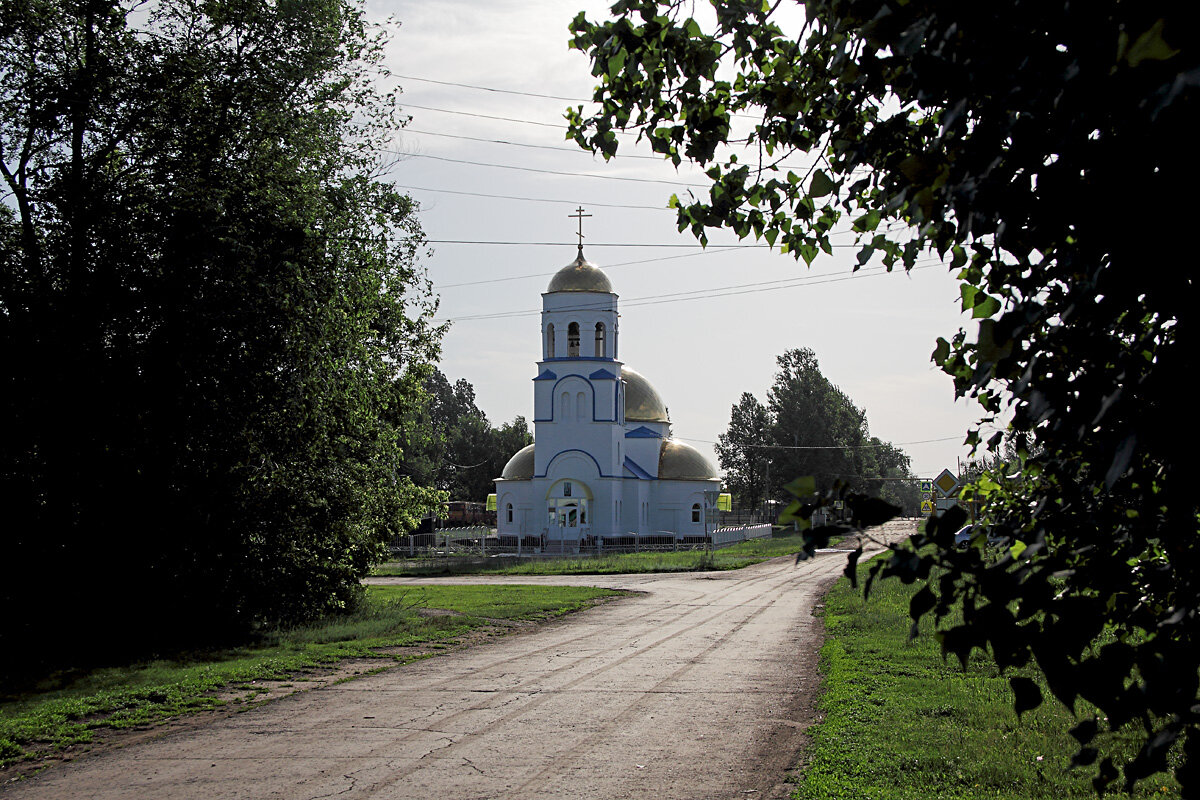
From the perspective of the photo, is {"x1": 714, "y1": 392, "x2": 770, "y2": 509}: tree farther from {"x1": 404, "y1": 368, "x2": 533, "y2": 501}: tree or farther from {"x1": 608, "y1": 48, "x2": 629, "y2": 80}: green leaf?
{"x1": 608, "y1": 48, "x2": 629, "y2": 80}: green leaf

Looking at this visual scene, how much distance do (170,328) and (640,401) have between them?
175ft

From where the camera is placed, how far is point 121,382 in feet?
53.0

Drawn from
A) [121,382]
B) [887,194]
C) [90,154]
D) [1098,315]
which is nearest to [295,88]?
[90,154]

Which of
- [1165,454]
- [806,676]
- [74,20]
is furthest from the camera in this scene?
[74,20]

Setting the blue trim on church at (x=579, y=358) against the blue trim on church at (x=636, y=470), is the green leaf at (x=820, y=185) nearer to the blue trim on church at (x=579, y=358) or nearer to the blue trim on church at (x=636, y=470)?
the blue trim on church at (x=579, y=358)

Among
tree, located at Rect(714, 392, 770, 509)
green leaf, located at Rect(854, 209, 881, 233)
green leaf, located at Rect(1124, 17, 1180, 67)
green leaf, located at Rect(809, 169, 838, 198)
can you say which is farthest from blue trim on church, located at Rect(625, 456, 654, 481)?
green leaf, located at Rect(1124, 17, 1180, 67)

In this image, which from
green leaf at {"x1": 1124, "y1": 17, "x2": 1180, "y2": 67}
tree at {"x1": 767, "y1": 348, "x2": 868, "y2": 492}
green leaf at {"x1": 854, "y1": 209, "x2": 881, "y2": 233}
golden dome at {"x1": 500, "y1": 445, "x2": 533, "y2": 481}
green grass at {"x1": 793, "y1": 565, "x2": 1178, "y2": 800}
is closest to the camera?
green leaf at {"x1": 1124, "y1": 17, "x2": 1180, "y2": 67}

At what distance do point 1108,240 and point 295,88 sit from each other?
17.9 metres

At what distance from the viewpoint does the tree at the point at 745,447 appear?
324ft

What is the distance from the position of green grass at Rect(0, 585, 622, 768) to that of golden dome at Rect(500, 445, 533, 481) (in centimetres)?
3846

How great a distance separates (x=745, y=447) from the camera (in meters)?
100

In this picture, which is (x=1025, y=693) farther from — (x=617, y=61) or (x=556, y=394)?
(x=556, y=394)

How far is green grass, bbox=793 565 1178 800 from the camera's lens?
7.25m

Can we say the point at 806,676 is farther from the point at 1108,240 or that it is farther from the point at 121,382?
the point at 1108,240
